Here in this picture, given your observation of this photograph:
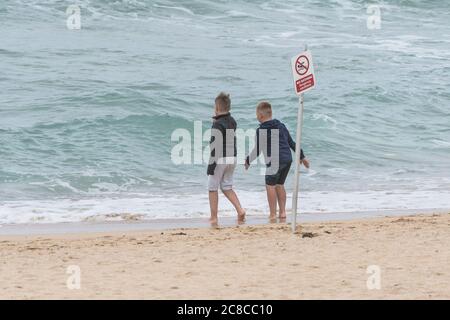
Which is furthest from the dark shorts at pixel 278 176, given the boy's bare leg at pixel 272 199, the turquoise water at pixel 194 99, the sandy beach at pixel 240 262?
the turquoise water at pixel 194 99

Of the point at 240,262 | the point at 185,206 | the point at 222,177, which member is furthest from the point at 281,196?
the point at 240,262

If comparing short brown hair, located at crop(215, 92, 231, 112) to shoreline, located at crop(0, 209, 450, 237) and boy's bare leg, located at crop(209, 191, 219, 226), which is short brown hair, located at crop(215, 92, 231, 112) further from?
shoreline, located at crop(0, 209, 450, 237)

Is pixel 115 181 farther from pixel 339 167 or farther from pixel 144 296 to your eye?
pixel 144 296

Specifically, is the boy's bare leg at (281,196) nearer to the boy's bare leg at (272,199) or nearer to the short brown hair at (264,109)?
the boy's bare leg at (272,199)

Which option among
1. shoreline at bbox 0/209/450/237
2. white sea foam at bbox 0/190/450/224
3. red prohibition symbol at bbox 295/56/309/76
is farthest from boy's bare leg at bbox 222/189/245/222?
red prohibition symbol at bbox 295/56/309/76

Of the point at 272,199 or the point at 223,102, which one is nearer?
the point at 223,102

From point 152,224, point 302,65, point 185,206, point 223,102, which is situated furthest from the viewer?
point 185,206

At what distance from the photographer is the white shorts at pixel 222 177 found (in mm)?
10578

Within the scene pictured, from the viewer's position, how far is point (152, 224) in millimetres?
11602

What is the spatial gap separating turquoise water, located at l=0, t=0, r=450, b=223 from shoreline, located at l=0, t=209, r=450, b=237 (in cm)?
39

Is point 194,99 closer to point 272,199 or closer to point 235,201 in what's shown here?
point 272,199

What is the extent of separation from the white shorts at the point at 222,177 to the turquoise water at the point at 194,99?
65.5 inches

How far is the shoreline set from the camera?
11.1 m

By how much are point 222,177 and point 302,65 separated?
1.88 m
